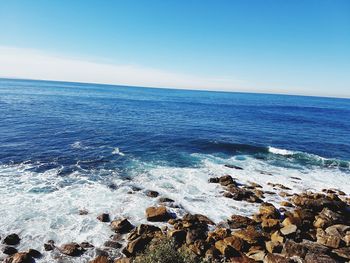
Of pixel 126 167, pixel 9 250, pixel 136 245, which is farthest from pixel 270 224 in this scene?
pixel 126 167

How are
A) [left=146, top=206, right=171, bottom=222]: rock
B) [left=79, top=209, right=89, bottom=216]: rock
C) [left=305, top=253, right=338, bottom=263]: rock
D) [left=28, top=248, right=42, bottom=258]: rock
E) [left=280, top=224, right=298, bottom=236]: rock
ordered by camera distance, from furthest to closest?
1. [left=79, top=209, right=89, bottom=216]: rock
2. [left=146, top=206, right=171, bottom=222]: rock
3. [left=280, top=224, right=298, bottom=236]: rock
4. [left=28, top=248, right=42, bottom=258]: rock
5. [left=305, top=253, right=338, bottom=263]: rock

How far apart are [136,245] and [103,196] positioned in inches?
350

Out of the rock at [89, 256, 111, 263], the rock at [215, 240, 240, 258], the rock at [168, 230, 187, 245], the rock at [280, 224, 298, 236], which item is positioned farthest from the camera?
the rock at [280, 224, 298, 236]

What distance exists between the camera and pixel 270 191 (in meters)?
27.9

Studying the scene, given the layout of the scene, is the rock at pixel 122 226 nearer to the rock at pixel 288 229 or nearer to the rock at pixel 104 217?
the rock at pixel 104 217

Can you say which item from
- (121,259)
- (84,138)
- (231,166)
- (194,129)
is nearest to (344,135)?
(194,129)

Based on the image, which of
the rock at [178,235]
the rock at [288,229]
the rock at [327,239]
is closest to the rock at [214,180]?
the rock at [288,229]

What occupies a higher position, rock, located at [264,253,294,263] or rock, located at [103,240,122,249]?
rock, located at [264,253,294,263]

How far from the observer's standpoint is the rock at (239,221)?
68.8 ft

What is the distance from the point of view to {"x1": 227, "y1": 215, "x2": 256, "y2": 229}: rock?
21.0 meters

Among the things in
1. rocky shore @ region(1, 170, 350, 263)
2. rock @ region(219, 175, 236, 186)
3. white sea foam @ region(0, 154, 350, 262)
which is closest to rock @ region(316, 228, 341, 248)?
rocky shore @ region(1, 170, 350, 263)

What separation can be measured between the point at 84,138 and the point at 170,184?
22945 millimetres

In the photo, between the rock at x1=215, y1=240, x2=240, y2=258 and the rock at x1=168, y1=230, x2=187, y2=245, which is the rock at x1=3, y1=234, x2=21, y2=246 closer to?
the rock at x1=168, y1=230, x2=187, y2=245

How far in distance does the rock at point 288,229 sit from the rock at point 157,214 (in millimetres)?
8933
